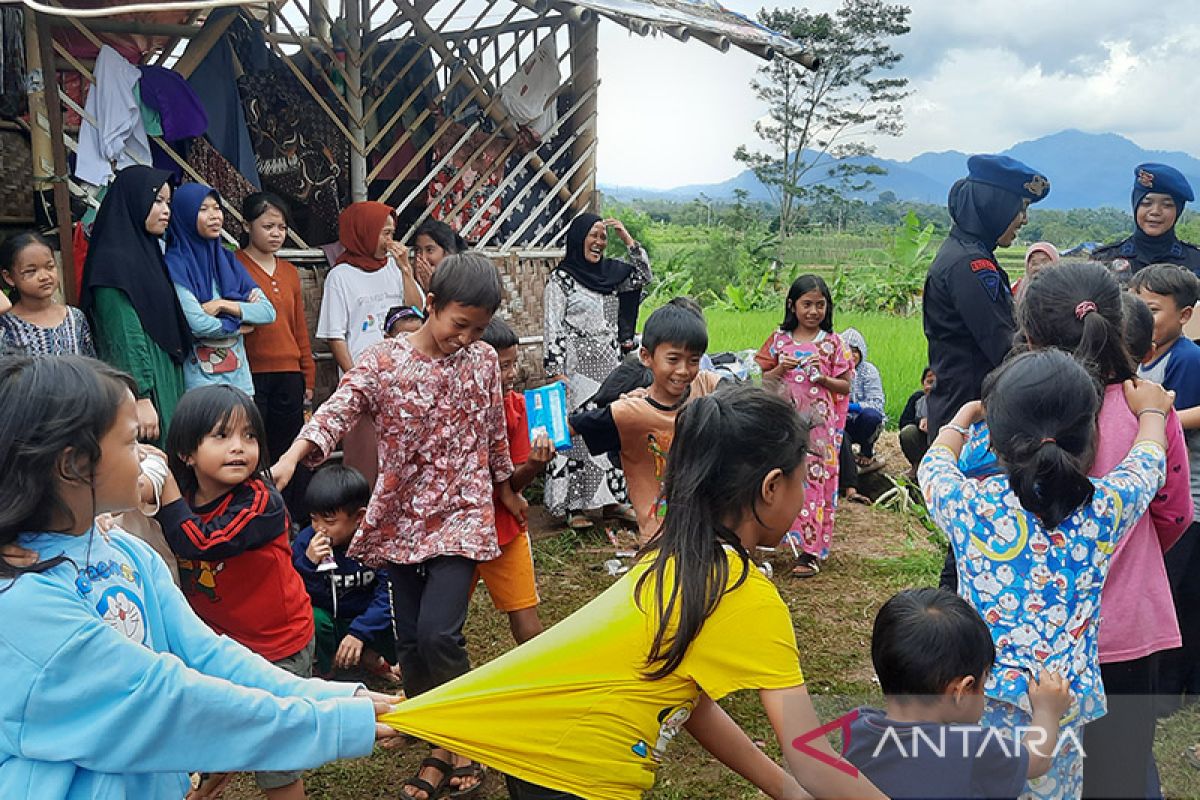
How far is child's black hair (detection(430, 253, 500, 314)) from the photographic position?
2809 mm

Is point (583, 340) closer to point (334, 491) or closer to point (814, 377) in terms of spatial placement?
point (814, 377)

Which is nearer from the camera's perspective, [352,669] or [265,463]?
[265,463]

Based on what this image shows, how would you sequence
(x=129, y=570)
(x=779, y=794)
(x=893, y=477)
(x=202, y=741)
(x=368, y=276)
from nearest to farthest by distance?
(x=202, y=741), (x=129, y=570), (x=779, y=794), (x=368, y=276), (x=893, y=477)

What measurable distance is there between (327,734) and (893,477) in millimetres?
5943

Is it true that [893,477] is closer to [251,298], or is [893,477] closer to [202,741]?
[251,298]

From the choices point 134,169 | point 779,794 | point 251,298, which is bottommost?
point 779,794

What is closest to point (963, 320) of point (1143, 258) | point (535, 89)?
point (1143, 258)

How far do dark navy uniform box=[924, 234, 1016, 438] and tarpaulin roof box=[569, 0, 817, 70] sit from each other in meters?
2.19

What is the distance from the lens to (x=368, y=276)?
17.0 feet

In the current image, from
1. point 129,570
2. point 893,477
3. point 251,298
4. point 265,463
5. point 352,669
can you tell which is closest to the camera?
point 129,570

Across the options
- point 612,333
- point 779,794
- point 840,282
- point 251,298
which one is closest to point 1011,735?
point 779,794

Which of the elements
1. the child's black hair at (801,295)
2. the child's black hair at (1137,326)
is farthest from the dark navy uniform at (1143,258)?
the child's black hair at (1137,326)

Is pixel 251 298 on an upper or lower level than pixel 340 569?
upper

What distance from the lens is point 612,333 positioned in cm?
593
